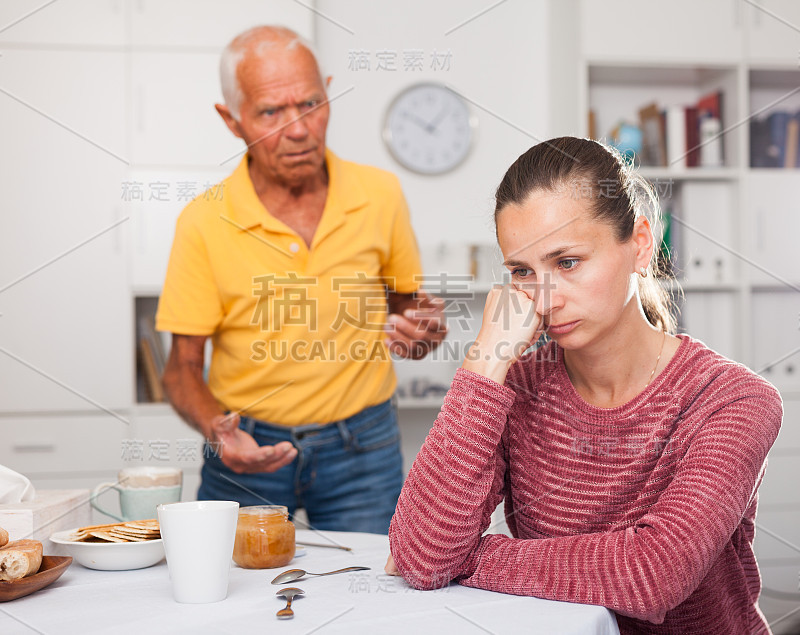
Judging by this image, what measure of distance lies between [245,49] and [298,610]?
54.1 inches

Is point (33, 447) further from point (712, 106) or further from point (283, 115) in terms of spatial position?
point (712, 106)

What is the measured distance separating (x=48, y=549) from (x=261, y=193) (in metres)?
1.01

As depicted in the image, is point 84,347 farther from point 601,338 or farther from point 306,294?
point 601,338

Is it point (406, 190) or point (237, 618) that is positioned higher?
point (406, 190)

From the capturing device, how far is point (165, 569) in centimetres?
94

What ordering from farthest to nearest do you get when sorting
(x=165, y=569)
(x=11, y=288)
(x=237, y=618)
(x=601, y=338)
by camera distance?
(x=11, y=288) → (x=601, y=338) → (x=165, y=569) → (x=237, y=618)

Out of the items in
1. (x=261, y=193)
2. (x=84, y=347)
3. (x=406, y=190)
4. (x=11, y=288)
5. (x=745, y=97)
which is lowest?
(x=84, y=347)

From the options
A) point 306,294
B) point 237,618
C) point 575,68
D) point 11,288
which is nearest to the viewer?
point 237,618

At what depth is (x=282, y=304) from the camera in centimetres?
166

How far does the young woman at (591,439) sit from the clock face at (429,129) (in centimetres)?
171

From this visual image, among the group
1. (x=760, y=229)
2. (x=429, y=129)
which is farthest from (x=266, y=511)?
(x=760, y=229)

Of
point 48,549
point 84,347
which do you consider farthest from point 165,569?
point 84,347

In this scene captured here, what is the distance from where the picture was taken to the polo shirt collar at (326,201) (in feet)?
5.62

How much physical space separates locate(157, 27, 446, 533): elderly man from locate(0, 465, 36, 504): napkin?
569 millimetres
